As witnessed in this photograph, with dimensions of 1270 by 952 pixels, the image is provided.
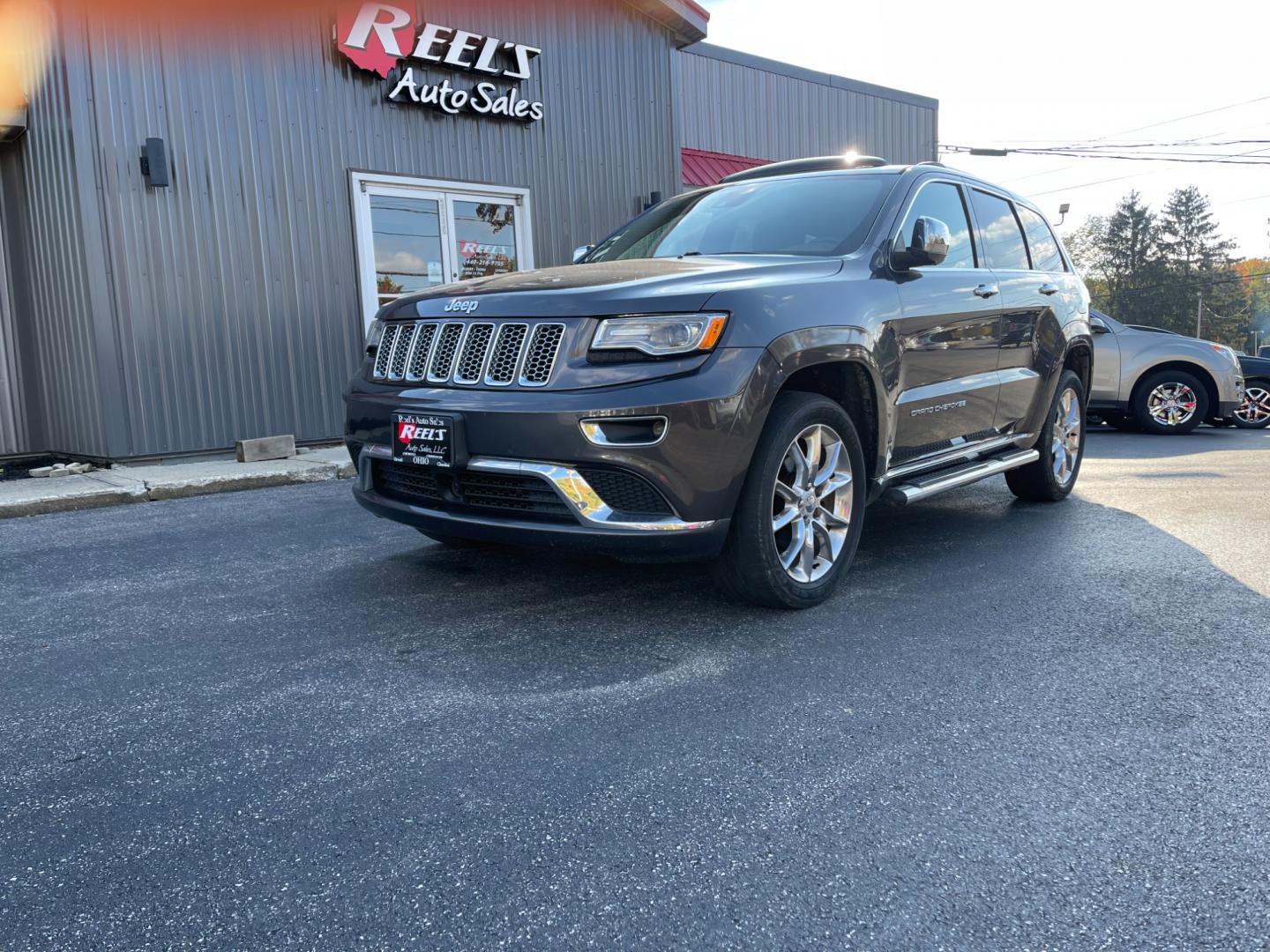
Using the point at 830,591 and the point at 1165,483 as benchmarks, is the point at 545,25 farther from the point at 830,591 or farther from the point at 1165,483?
the point at 830,591

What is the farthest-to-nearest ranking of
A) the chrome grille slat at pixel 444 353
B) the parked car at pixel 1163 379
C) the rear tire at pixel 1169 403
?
1. the rear tire at pixel 1169 403
2. the parked car at pixel 1163 379
3. the chrome grille slat at pixel 444 353

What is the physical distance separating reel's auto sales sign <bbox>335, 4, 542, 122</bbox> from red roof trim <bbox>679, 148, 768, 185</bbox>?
3.81 meters

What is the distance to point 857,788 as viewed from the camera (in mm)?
2246

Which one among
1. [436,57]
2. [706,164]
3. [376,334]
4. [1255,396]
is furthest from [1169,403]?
[376,334]

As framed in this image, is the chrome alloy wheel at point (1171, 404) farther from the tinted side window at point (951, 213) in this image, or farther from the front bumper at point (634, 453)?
the front bumper at point (634, 453)

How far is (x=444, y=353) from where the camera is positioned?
362 centimetres

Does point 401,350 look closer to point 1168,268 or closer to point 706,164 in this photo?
point 706,164

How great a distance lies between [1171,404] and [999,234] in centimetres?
737

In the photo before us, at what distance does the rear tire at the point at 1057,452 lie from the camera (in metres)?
5.75

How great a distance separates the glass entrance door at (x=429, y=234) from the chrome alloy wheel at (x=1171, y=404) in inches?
294

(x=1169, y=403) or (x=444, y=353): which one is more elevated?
(x=444, y=353)

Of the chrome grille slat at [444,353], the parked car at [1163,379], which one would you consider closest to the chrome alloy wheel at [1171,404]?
the parked car at [1163,379]

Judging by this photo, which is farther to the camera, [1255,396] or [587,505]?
[1255,396]

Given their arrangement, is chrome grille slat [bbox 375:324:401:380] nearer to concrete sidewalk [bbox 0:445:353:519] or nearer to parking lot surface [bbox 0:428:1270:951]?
parking lot surface [bbox 0:428:1270:951]
